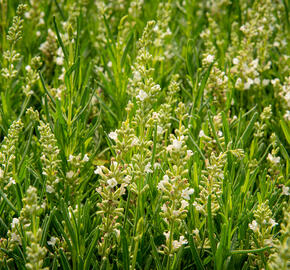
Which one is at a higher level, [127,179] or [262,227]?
[127,179]

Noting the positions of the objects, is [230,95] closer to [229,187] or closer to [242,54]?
[242,54]

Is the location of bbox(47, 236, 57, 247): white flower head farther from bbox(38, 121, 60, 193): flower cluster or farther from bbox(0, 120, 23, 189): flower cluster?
bbox(0, 120, 23, 189): flower cluster

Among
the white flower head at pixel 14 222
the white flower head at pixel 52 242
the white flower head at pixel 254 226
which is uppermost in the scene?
the white flower head at pixel 14 222

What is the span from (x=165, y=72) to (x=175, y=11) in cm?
133

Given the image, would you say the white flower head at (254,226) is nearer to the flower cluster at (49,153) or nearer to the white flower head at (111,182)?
the white flower head at (111,182)

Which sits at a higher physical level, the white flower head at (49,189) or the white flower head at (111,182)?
the white flower head at (111,182)

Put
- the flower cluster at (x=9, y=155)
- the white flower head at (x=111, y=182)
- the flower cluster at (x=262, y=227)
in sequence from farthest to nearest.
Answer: the flower cluster at (x=9, y=155) → the flower cluster at (x=262, y=227) → the white flower head at (x=111, y=182)

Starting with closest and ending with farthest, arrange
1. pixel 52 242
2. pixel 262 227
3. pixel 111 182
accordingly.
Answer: pixel 111 182 → pixel 262 227 → pixel 52 242

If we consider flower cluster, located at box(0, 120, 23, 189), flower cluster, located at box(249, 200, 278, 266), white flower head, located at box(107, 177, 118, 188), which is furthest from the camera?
flower cluster, located at box(0, 120, 23, 189)

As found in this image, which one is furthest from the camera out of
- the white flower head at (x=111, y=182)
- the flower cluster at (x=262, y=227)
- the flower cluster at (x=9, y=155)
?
the flower cluster at (x=9, y=155)

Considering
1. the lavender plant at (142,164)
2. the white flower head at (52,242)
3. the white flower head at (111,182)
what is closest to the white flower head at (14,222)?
the lavender plant at (142,164)

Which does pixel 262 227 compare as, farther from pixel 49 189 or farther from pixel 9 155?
pixel 9 155

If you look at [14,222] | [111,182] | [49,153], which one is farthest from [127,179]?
[14,222]

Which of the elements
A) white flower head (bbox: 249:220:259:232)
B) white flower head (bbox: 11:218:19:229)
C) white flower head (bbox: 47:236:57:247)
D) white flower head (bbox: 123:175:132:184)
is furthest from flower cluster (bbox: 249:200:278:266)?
white flower head (bbox: 11:218:19:229)
